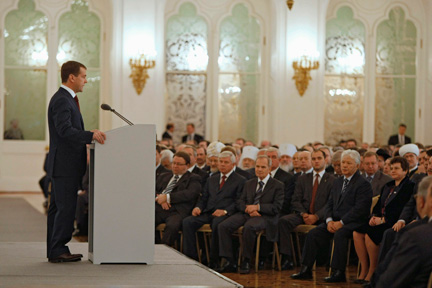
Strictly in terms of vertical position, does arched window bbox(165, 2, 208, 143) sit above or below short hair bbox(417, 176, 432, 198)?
above

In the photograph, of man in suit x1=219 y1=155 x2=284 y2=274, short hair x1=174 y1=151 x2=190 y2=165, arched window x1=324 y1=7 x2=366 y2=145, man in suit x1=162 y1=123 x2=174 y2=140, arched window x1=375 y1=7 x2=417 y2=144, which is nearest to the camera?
man in suit x1=219 y1=155 x2=284 y2=274

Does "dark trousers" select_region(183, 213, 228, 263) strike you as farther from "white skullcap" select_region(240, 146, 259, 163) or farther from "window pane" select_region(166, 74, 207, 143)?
"window pane" select_region(166, 74, 207, 143)

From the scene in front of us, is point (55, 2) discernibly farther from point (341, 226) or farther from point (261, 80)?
point (341, 226)

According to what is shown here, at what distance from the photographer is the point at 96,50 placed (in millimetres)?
16266

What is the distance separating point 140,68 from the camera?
49.7 feet

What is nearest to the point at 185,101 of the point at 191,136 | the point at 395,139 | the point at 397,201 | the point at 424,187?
the point at 191,136

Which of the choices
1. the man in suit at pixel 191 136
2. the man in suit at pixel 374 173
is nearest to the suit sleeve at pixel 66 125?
the man in suit at pixel 374 173

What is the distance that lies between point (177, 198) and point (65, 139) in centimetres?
307

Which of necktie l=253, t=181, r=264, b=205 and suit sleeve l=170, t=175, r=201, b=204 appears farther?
suit sleeve l=170, t=175, r=201, b=204

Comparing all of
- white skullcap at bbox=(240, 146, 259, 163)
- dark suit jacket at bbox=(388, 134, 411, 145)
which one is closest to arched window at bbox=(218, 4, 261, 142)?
dark suit jacket at bbox=(388, 134, 411, 145)

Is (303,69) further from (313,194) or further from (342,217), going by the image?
(342,217)

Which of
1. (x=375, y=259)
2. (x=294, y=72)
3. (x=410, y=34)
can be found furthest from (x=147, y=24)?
(x=375, y=259)

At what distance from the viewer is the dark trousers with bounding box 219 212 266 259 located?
800cm

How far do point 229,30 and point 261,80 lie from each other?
1.23 m
